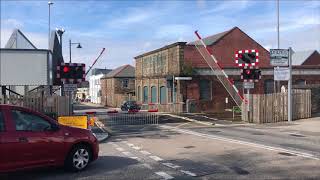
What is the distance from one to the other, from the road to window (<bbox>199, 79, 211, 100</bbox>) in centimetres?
2920

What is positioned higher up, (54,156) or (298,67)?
(298,67)

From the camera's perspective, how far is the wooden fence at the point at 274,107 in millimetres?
29219

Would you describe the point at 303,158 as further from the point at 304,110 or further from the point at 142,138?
the point at 304,110

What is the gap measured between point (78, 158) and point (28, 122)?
1563 mm

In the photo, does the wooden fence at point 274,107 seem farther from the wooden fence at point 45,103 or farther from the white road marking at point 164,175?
the white road marking at point 164,175

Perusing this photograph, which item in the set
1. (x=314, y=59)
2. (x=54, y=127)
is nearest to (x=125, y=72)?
(x=314, y=59)

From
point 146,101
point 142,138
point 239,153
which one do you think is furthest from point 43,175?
point 146,101

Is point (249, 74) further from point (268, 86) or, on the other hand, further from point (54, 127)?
point (268, 86)

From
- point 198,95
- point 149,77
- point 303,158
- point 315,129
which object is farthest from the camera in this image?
point 149,77

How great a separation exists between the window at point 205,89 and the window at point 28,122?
124ft

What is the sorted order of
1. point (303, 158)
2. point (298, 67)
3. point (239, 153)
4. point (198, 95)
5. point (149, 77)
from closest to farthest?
point (303, 158) < point (239, 153) < point (198, 95) < point (298, 67) < point (149, 77)

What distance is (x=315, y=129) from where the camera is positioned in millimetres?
23469

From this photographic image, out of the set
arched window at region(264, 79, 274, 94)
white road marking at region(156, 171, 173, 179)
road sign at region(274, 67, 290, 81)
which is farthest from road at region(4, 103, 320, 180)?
arched window at region(264, 79, 274, 94)

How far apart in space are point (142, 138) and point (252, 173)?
10.0 meters
